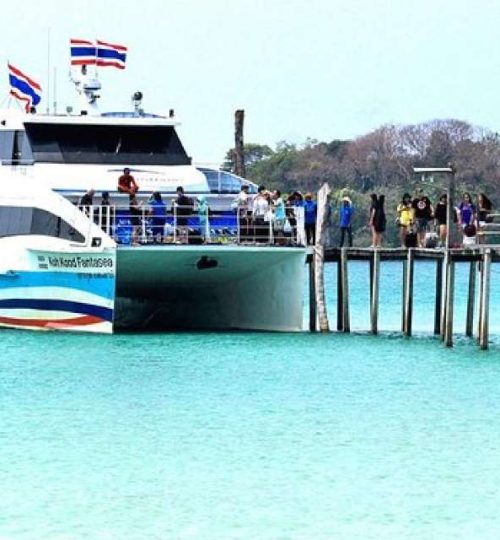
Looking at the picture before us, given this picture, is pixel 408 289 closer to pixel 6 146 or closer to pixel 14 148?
pixel 14 148

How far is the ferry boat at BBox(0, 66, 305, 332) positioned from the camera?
45.2 meters

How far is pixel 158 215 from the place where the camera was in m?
45.2

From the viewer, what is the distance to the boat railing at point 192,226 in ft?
148

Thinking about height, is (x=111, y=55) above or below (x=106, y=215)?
above

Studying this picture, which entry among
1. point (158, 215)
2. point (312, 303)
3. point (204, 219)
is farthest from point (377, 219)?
point (158, 215)

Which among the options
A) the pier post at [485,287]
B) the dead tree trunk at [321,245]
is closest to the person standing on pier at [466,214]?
the pier post at [485,287]

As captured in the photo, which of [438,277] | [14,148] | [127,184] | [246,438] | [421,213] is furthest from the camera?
[438,277]

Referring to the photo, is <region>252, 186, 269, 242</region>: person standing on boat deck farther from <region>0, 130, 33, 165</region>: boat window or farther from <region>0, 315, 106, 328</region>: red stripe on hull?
<region>0, 130, 33, 165</region>: boat window

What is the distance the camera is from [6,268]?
4650 cm

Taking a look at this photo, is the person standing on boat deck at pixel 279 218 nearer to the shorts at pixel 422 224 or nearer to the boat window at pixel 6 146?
the shorts at pixel 422 224

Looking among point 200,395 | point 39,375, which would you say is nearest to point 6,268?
point 39,375

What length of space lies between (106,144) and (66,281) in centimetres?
394

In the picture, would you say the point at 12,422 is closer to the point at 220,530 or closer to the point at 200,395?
the point at 200,395

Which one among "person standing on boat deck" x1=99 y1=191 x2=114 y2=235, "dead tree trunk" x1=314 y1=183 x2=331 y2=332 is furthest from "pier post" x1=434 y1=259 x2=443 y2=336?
"person standing on boat deck" x1=99 y1=191 x2=114 y2=235
